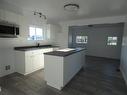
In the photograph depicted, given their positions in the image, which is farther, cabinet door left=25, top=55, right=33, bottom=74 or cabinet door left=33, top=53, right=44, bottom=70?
cabinet door left=33, top=53, right=44, bottom=70

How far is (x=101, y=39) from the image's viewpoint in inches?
256

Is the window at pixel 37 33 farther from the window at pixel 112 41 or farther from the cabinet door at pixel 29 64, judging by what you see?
the window at pixel 112 41

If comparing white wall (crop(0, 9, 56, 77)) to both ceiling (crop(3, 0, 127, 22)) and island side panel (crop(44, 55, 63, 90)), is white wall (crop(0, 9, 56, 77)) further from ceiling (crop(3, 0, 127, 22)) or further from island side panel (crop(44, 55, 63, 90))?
island side panel (crop(44, 55, 63, 90))

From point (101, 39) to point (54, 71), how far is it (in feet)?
17.4

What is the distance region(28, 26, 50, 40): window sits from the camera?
158 inches

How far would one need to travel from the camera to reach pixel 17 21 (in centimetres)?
322

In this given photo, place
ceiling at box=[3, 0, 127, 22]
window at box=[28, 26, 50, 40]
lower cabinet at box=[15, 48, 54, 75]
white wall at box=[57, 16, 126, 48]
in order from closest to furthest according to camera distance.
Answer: ceiling at box=[3, 0, 127, 22] < lower cabinet at box=[15, 48, 54, 75] < white wall at box=[57, 16, 126, 48] < window at box=[28, 26, 50, 40]

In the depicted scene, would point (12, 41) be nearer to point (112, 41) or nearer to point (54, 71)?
point (54, 71)

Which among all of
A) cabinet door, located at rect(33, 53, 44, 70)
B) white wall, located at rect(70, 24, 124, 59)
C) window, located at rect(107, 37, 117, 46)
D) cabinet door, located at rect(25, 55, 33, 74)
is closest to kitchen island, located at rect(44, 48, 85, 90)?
cabinet door, located at rect(25, 55, 33, 74)

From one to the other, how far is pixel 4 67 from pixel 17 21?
1667 mm

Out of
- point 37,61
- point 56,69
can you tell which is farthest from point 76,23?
point 56,69

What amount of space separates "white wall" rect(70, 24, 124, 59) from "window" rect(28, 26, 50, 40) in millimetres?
1800

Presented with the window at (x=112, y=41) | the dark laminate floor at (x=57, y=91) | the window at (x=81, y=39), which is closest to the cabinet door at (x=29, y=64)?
the dark laminate floor at (x=57, y=91)

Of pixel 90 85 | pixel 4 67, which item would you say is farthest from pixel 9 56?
pixel 90 85
